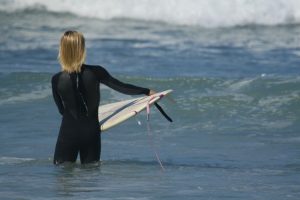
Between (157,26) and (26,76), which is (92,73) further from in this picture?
(157,26)

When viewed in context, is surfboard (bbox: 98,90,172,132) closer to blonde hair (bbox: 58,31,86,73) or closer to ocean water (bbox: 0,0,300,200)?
ocean water (bbox: 0,0,300,200)

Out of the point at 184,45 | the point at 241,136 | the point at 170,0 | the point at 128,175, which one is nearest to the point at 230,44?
the point at 184,45

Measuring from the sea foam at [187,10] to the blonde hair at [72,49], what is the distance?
1195 centimetres

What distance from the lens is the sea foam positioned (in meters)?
19.6

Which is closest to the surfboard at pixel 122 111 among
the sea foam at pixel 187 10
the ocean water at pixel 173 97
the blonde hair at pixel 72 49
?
the ocean water at pixel 173 97

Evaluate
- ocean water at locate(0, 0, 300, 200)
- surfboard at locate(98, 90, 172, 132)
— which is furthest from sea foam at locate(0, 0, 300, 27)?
surfboard at locate(98, 90, 172, 132)

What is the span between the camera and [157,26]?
18.9m

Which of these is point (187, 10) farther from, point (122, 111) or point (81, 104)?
point (81, 104)

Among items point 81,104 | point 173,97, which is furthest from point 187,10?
point 81,104

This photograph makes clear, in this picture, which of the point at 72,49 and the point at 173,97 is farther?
the point at 173,97

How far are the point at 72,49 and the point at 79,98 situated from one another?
478 millimetres

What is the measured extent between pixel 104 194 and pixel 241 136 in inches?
143

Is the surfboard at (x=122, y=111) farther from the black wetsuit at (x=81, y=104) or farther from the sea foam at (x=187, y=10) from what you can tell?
the sea foam at (x=187, y=10)

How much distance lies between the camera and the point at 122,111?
8.27 m
